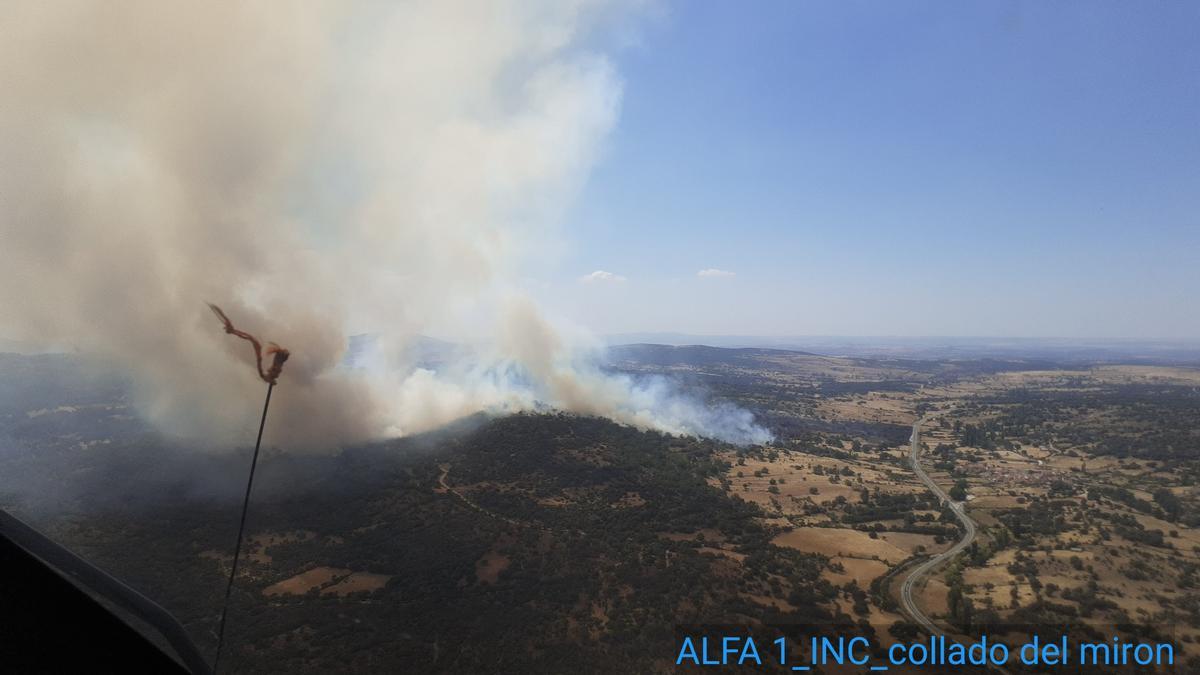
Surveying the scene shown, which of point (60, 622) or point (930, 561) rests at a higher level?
point (60, 622)

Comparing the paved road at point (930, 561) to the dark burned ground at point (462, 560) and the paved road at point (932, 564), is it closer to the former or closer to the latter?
the paved road at point (932, 564)

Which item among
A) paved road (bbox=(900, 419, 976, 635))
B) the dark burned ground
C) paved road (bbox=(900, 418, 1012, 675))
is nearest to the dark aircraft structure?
the dark burned ground

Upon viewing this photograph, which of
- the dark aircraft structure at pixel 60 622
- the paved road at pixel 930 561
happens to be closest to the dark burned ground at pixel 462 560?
the paved road at pixel 930 561

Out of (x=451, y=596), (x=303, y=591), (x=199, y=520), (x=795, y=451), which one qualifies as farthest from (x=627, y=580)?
(x=795, y=451)

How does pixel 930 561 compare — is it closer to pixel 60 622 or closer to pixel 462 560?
pixel 462 560

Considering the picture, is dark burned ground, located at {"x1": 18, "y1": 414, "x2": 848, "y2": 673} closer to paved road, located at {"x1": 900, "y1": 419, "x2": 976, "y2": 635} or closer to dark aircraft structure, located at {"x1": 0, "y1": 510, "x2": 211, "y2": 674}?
paved road, located at {"x1": 900, "y1": 419, "x2": 976, "y2": 635}

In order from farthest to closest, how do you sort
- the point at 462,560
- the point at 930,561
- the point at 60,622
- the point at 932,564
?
the point at 930,561 < the point at 932,564 < the point at 462,560 < the point at 60,622

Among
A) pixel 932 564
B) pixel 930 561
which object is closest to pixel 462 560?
pixel 932 564

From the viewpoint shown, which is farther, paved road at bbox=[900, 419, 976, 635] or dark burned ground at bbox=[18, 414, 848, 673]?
paved road at bbox=[900, 419, 976, 635]

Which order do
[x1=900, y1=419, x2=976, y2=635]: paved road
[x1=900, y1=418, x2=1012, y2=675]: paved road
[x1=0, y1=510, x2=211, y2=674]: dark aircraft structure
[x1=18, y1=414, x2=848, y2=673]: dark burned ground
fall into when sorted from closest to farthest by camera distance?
[x1=0, y1=510, x2=211, y2=674]: dark aircraft structure
[x1=18, y1=414, x2=848, y2=673]: dark burned ground
[x1=900, y1=418, x2=1012, y2=675]: paved road
[x1=900, y1=419, x2=976, y2=635]: paved road
